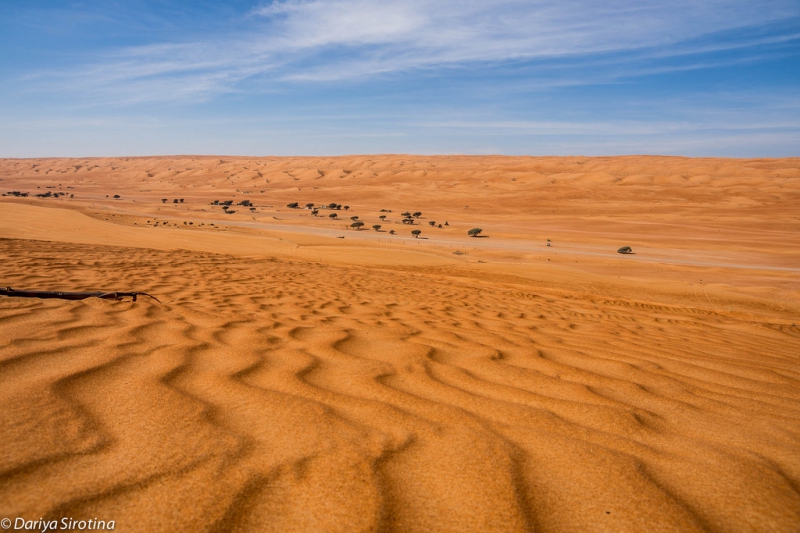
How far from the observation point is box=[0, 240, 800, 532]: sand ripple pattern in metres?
1.60

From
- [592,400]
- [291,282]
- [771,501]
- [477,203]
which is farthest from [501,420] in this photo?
[477,203]

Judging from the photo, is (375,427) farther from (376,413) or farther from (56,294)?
(56,294)

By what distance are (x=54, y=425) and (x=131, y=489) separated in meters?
0.62

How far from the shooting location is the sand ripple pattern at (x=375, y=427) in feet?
5.24

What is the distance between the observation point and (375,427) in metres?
2.16

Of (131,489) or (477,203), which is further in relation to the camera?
(477,203)

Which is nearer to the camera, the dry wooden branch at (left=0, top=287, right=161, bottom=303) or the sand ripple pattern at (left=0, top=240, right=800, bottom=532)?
the sand ripple pattern at (left=0, top=240, right=800, bottom=532)

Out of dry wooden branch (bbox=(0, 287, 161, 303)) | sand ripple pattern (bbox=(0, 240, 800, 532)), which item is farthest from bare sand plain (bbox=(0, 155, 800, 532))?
dry wooden branch (bbox=(0, 287, 161, 303))

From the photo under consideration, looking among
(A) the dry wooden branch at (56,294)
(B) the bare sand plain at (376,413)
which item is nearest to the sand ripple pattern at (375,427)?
(B) the bare sand plain at (376,413)

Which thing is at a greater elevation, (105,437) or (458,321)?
(105,437)

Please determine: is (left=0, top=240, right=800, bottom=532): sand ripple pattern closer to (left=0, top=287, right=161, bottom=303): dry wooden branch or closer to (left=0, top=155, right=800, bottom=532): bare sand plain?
(left=0, top=155, right=800, bottom=532): bare sand plain

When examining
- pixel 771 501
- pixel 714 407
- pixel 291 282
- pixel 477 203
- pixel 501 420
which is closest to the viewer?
pixel 771 501

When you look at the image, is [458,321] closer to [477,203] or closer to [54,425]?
[54,425]

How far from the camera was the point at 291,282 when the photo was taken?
8.04 meters
